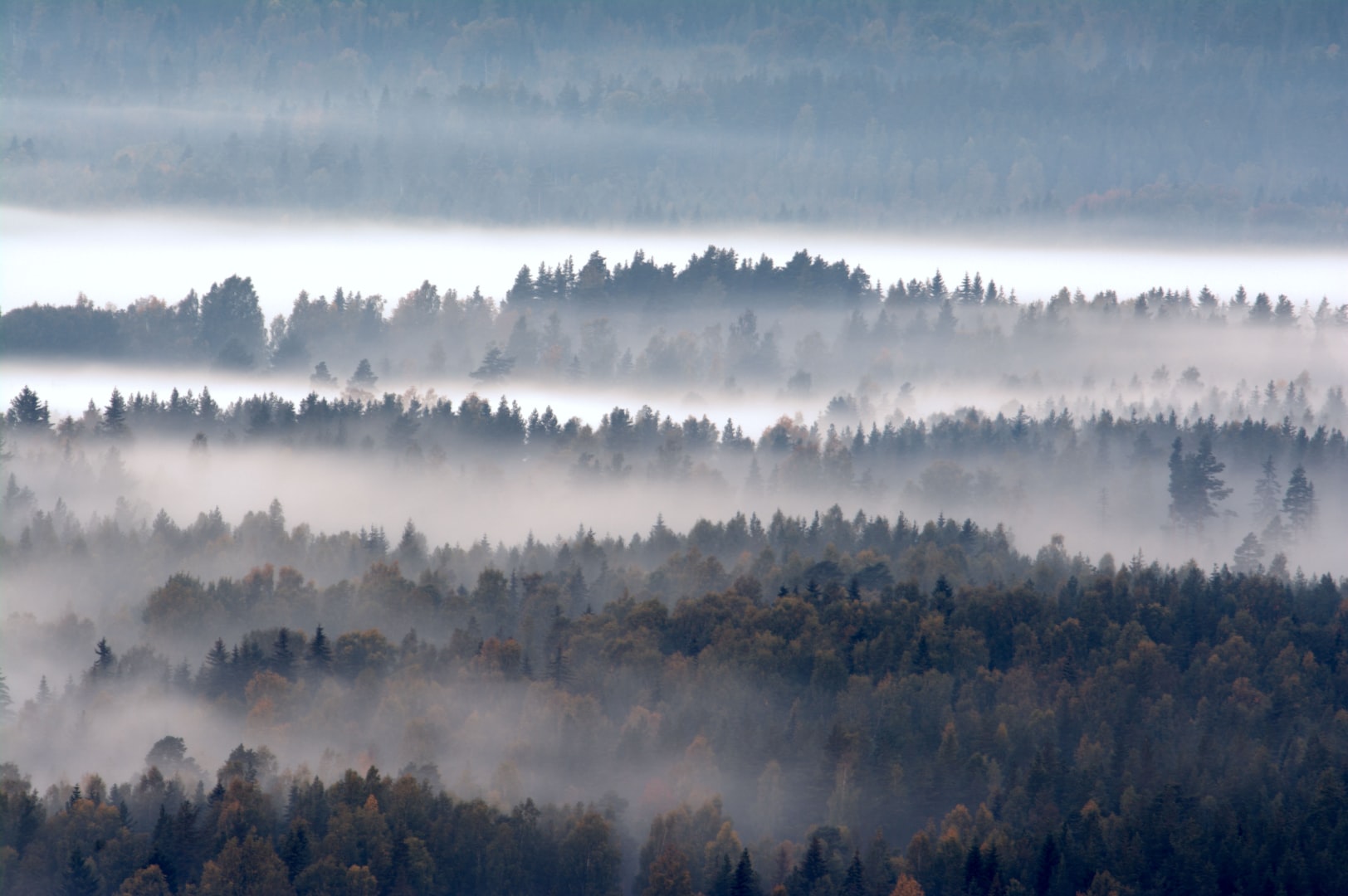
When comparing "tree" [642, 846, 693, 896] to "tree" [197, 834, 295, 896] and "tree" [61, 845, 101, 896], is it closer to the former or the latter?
"tree" [197, 834, 295, 896]

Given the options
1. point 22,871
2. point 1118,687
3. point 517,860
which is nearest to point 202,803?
point 22,871

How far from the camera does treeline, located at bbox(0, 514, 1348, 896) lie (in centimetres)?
13525

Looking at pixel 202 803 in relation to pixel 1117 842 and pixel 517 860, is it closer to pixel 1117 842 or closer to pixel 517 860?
pixel 517 860

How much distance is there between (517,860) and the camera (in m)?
141

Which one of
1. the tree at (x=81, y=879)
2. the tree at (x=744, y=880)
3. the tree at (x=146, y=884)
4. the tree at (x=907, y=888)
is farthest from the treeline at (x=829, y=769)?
the tree at (x=146, y=884)

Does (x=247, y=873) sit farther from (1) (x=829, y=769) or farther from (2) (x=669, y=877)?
(1) (x=829, y=769)

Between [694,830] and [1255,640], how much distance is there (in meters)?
76.7

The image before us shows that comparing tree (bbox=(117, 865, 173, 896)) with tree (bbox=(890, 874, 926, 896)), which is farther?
tree (bbox=(890, 874, 926, 896))

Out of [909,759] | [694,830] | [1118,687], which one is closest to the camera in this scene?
[694,830]

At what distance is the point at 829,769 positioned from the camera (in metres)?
160

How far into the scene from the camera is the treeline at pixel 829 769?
13525cm

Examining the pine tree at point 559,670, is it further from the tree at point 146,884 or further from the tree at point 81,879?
the tree at point 81,879

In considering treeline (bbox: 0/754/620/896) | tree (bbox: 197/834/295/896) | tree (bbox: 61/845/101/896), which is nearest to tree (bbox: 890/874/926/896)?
treeline (bbox: 0/754/620/896)

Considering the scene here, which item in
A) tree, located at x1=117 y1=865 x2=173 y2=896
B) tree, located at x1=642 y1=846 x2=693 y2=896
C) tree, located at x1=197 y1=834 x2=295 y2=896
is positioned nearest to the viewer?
tree, located at x1=197 y1=834 x2=295 y2=896
